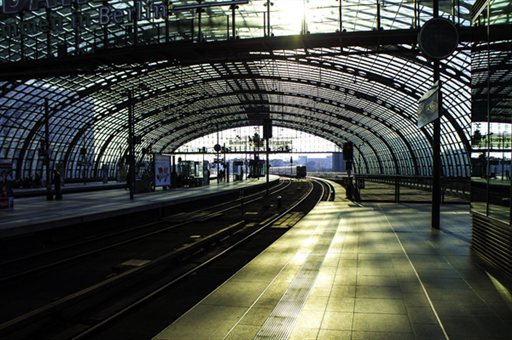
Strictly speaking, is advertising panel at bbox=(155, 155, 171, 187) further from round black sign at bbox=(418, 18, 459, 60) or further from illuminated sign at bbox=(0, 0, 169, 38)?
Result: round black sign at bbox=(418, 18, 459, 60)

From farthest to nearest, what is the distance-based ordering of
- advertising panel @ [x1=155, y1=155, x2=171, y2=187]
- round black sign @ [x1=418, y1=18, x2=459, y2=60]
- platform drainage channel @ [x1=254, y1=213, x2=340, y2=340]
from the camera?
advertising panel @ [x1=155, y1=155, x2=171, y2=187]
round black sign @ [x1=418, y1=18, x2=459, y2=60]
platform drainage channel @ [x1=254, y1=213, x2=340, y2=340]

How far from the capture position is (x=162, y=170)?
3209cm

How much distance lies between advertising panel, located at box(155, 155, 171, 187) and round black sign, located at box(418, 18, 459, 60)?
2308 centimetres

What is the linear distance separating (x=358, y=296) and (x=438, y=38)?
8.69 meters

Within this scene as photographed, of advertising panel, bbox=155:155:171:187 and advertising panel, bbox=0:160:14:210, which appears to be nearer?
advertising panel, bbox=0:160:14:210

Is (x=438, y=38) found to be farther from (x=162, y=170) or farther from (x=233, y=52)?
(x=162, y=170)

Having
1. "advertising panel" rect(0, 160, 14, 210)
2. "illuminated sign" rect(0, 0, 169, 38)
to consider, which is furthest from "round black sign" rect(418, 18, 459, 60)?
"advertising panel" rect(0, 160, 14, 210)

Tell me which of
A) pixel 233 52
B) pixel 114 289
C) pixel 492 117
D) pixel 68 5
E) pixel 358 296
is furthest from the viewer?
pixel 68 5

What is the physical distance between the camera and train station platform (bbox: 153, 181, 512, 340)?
4.68 metres

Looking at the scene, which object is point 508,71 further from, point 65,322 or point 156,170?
point 156,170

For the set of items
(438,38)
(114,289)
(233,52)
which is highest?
(233,52)

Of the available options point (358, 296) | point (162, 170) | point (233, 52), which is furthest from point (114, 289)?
point (162, 170)

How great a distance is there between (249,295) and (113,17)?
50.2 feet

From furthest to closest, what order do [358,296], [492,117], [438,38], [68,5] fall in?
[68,5] < [438,38] < [492,117] < [358,296]
